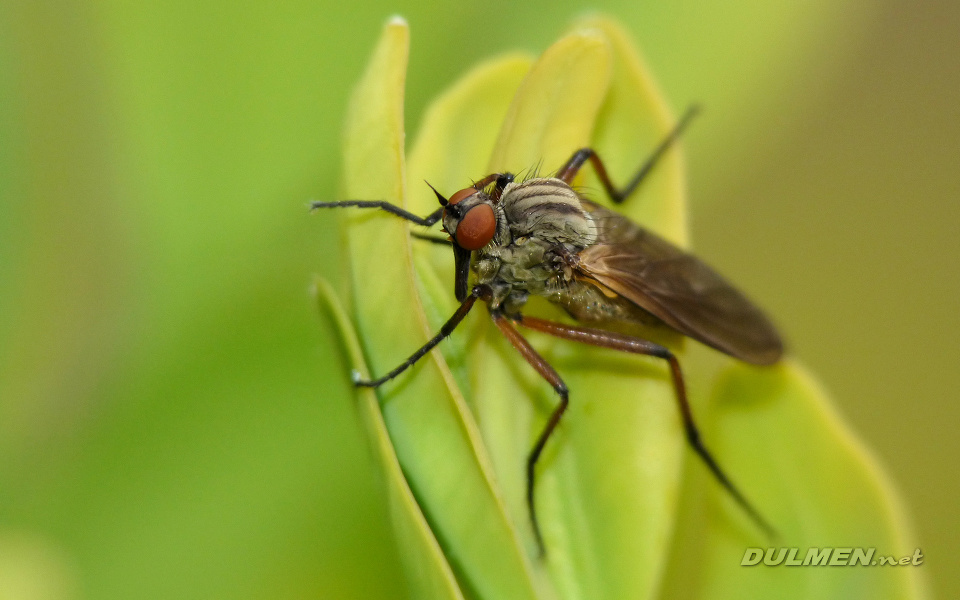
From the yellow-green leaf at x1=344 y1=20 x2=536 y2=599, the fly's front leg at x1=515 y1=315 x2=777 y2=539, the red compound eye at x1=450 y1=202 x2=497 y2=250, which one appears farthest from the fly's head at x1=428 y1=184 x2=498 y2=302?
the yellow-green leaf at x1=344 y1=20 x2=536 y2=599

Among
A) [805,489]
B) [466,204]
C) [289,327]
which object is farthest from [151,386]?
[805,489]

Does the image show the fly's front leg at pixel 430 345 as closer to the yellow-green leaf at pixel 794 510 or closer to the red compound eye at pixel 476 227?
the red compound eye at pixel 476 227

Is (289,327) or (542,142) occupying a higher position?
(542,142)

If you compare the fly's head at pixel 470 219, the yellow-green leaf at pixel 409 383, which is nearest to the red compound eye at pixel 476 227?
the fly's head at pixel 470 219

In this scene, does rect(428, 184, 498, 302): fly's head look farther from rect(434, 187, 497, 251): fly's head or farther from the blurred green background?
the blurred green background

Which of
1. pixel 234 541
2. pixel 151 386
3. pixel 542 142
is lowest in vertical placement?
pixel 234 541

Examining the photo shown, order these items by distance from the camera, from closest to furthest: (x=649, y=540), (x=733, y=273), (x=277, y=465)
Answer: (x=649, y=540), (x=277, y=465), (x=733, y=273)

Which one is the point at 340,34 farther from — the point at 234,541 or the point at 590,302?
the point at 234,541
